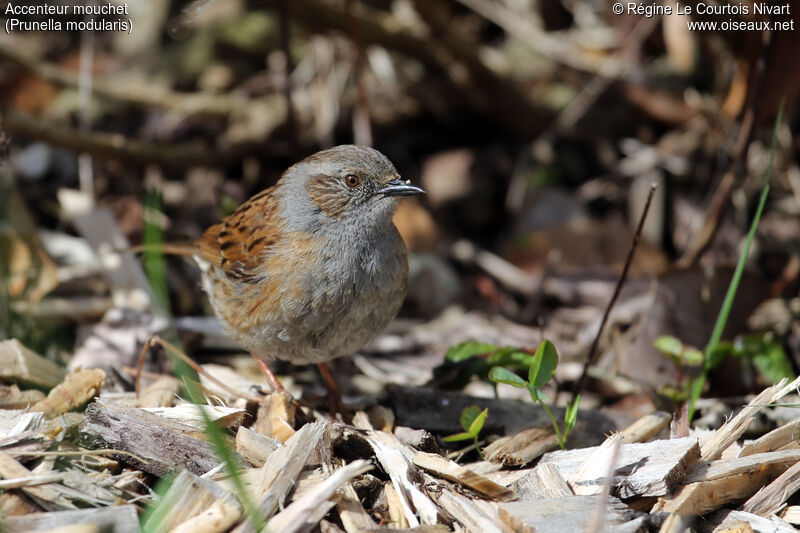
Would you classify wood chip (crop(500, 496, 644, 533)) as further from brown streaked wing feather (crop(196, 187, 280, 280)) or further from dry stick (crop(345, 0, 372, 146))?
dry stick (crop(345, 0, 372, 146))

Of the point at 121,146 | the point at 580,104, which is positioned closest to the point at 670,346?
the point at 580,104

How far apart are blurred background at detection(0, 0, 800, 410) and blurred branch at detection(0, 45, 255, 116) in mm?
20

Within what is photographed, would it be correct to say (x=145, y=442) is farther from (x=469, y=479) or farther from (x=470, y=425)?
(x=470, y=425)

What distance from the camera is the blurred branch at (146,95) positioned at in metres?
6.31

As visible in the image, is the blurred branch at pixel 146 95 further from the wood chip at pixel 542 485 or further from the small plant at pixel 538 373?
the wood chip at pixel 542 485

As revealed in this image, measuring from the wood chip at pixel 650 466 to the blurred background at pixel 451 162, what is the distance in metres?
1.04

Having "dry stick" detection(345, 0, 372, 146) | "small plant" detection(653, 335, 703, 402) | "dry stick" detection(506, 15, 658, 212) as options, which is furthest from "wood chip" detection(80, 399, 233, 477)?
"dry stick" detection(506, 15, 658, 212)

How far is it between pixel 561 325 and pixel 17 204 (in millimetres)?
4176

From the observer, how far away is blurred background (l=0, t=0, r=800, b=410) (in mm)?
5129

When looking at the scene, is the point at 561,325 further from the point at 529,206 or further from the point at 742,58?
the point at 742,58

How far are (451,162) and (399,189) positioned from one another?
128 inches

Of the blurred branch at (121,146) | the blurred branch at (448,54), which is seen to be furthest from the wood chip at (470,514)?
the blurred branch at (448,54)

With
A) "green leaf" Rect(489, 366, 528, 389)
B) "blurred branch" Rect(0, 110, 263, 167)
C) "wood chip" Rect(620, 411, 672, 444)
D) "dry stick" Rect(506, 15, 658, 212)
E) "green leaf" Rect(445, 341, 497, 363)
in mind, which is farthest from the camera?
"dry stick" Rect(506, 15, 658, 212)

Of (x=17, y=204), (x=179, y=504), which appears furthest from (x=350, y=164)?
(x=17, y=204)
